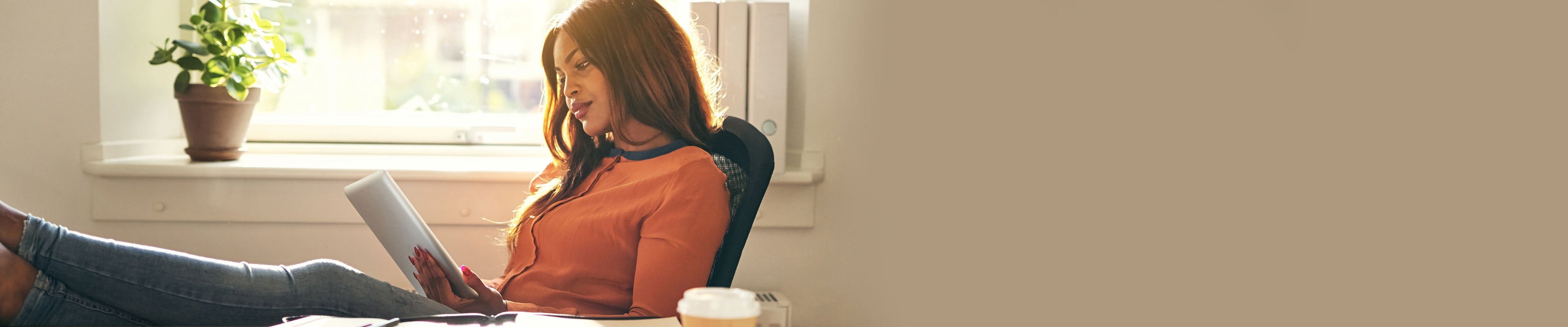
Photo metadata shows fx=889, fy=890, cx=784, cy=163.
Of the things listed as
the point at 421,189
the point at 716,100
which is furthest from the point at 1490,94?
the point at 421,189

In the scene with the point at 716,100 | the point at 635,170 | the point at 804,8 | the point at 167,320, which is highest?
the point at 804,8

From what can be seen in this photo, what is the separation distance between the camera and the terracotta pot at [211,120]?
1793mm

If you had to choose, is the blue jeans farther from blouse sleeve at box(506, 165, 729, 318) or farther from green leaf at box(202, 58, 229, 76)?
green leaf at box(202, 58, 229, 76)

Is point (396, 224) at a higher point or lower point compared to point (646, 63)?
lower

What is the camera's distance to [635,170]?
1320mm

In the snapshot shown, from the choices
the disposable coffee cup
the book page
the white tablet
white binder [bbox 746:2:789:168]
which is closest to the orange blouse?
the white tablet

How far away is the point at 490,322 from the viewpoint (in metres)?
0.77

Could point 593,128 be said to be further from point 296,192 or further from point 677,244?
point 296,192

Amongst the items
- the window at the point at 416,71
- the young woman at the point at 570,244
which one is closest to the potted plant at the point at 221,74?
the window at the point at 416,71

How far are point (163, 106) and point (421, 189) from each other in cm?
74

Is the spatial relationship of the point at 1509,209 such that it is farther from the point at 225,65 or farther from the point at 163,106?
the point at 163,106

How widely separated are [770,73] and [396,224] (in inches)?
32.4

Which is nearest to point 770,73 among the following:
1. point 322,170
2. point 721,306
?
point 322,170

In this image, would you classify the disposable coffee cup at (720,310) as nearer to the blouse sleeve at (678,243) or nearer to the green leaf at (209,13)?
the blouse sleeve at (678,243)
